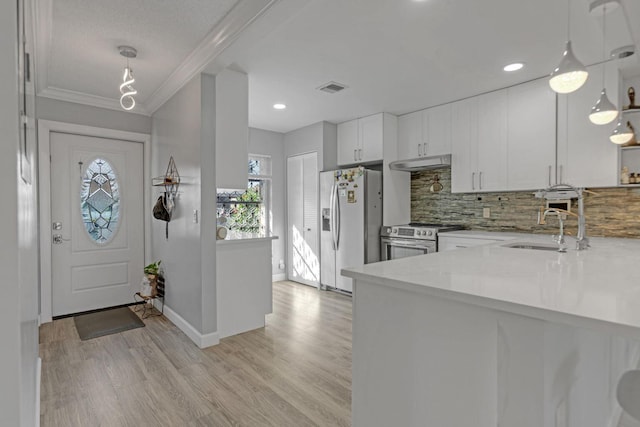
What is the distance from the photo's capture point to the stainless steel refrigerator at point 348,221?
14.0 ft

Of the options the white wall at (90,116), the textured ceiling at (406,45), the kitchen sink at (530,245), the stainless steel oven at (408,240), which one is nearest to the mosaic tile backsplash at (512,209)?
the stainless steel oven at (408,240)

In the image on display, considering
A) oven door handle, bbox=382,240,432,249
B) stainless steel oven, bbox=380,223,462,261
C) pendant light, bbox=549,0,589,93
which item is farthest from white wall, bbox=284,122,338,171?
pendant light, bbox=549,0,589,93

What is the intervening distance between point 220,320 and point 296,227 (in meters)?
2.44

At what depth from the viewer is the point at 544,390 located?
1.02 meters

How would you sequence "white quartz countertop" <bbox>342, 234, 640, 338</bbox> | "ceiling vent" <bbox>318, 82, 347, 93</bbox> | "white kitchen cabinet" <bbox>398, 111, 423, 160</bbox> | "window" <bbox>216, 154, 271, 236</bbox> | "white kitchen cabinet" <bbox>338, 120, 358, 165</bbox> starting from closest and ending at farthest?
"white quartz countertop" <bbox>342, 234, 640, 338</bbox>
"ceiling vent" <bbox>318, 82, 347, 93</bbox>
"white kitchen cabinet" <bbox>398, 111, 423, 160</bbox>
"white kitchen cabinet" <bbox>338, 120, 358, 165</bbox>
"window" <bbox>216, 154, 271, 236</bbox>

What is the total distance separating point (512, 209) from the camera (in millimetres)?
3770

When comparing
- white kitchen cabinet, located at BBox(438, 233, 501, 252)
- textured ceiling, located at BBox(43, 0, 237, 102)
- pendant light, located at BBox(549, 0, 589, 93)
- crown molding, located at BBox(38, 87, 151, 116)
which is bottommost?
white kitchen cabinet, located at BBox(438, 233, 501, 252)

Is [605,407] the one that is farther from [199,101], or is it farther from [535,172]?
[199,101]

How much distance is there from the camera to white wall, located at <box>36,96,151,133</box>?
3.47 metres

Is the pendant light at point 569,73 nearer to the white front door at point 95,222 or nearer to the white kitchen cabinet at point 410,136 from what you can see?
the white kitchen cabinet at point 410,136

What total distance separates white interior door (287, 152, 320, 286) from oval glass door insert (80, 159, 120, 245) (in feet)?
7.92

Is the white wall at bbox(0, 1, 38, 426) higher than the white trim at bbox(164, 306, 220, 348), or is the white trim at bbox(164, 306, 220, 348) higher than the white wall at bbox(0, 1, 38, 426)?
the white wall at bbox(0, 1, 38, 426)

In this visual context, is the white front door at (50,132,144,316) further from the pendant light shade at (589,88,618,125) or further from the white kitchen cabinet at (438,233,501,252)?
the pendant light shade at (589,88,618,125)

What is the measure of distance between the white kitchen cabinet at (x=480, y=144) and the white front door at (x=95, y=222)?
12.8ft
